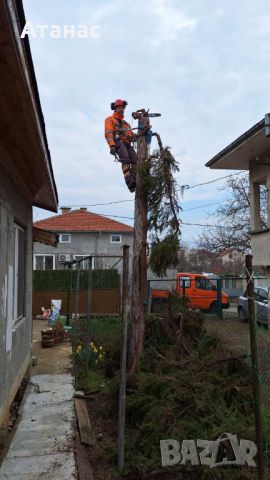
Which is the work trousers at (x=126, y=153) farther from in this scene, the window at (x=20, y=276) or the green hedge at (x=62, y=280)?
the green hedge at (x=62, y=280)

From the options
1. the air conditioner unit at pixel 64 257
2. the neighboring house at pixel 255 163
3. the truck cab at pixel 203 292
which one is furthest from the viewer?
the air conditioner unit at pixel 64 257

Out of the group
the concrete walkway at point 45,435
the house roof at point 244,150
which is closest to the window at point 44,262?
the house roof at point 244,150

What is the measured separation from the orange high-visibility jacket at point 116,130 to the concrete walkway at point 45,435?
154 inches

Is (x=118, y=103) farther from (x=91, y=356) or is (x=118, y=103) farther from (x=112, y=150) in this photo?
(x=91, y=356)

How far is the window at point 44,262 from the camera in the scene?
3394 centimetres

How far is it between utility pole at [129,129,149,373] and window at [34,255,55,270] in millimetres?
27563

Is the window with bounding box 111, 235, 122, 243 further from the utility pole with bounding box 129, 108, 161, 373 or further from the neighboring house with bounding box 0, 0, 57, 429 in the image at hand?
the utility pole with bounding box 129, 108, 161, 373

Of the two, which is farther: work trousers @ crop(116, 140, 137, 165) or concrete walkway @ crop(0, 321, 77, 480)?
work trousers @ crop(116, 140, 137, 165)

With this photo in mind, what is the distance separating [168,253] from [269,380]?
2.21 m

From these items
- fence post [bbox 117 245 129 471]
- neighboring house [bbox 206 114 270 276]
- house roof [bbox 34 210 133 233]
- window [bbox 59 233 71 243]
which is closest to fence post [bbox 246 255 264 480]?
fence post [bbox 117 245 129 471]

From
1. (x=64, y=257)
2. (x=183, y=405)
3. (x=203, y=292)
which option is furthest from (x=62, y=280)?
(x=183, y=405)

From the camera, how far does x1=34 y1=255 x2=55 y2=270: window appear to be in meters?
33.9

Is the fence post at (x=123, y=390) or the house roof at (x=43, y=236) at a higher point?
the house roof at (x=43, y=236)

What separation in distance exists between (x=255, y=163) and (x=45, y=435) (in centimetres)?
979
